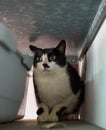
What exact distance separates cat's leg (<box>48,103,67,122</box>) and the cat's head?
13 cm

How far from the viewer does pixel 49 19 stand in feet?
3.07

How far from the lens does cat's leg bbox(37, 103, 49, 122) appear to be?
92cm

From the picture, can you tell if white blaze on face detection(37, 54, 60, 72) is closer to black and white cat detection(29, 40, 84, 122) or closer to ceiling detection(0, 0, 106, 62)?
black and white cat detection(29, 40, 84, 122)

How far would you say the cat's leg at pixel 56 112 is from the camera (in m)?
0.92

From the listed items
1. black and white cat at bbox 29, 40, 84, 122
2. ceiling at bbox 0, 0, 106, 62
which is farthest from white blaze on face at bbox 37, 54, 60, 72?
ceiling at bbox 0, 0, 106, 62

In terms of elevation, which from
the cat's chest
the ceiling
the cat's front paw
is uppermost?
the ceiling

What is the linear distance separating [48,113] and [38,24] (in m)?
0.31

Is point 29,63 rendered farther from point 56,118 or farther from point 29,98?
point 29,98

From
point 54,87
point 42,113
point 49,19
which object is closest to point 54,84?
point 54,87

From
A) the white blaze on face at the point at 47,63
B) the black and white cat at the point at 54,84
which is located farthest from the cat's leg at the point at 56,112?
the white blaze on face at the point at 47,63

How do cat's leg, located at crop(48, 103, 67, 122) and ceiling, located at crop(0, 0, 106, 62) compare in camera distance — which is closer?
ceiling, located at crop(0, 0, 106, 62)

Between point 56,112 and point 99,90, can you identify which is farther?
point 56,112

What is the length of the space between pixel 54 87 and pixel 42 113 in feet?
0.34

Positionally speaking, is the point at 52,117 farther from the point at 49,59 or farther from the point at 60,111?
the point at 49,59
